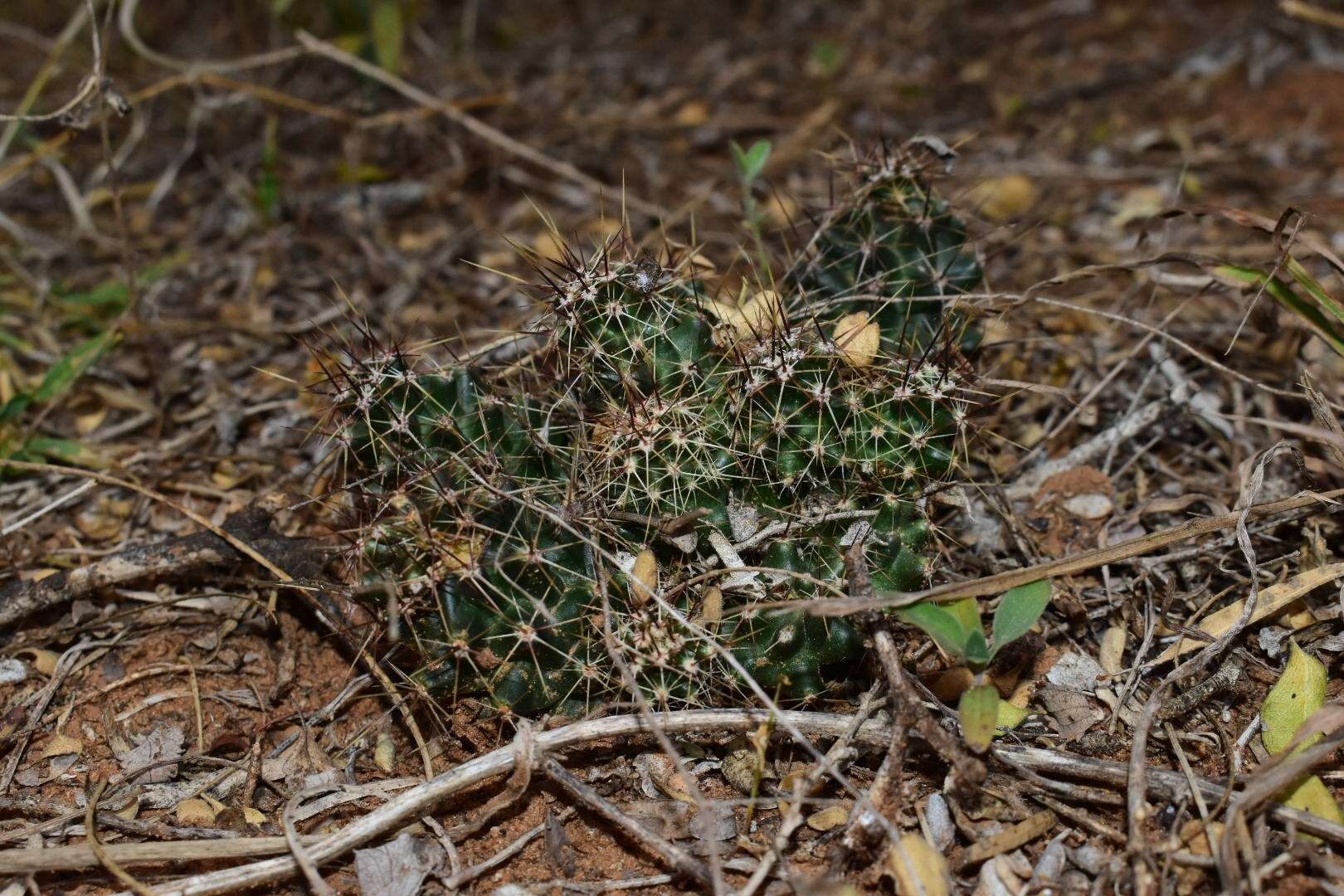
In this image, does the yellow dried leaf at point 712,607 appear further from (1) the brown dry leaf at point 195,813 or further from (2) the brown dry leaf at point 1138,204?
(2) the brown dry leaf at point 1138,204

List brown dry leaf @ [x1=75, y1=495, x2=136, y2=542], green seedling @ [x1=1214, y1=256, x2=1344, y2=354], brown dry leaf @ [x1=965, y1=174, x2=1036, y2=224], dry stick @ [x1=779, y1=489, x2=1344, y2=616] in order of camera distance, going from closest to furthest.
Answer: dry stick @ [x1=779, y1=489, x2=1344, y2=616]
green seedling @ [x1=1214, y1=256, x2=1344, y2=354]
brown dry leaf @ [x1=75, y1=495, x2=136, y2=542]
brown dry leaf @ [x1=965, y1=174, x2=1036, y2=224]

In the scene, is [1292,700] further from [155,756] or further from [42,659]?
[42,659]

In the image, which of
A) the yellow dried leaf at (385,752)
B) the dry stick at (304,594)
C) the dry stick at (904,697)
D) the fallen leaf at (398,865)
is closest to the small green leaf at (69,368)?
the dry stick at (304,594)

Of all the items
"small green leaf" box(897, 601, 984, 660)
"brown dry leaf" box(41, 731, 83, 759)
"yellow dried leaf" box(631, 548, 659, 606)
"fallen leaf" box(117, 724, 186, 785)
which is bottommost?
"fallen leaf" box(117, 724, 186, 785)

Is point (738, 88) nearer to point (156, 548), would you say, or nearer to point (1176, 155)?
point (1176, 155)

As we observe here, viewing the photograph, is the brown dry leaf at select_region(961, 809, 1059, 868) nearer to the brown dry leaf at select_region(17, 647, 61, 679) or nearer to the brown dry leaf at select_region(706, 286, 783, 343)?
the brown dry leaf at select_region(706, 286, 783, 343)

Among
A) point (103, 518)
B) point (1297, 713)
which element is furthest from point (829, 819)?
point (103, 518)

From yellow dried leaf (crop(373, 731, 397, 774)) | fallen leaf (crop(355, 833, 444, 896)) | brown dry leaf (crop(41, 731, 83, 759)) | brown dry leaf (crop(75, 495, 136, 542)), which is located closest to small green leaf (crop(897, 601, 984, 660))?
fallen leaf (crop(355, 833, 444, 896))
